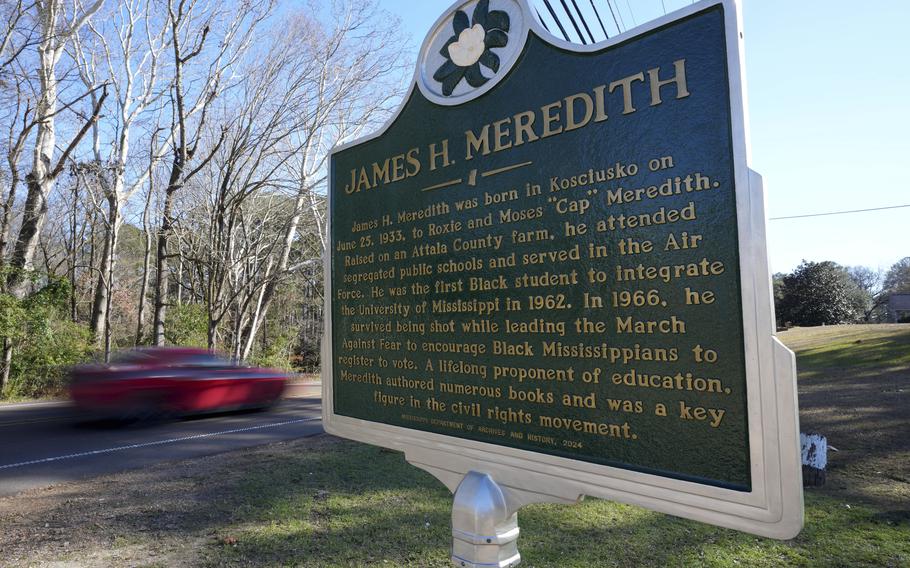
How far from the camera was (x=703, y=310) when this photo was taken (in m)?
1.76

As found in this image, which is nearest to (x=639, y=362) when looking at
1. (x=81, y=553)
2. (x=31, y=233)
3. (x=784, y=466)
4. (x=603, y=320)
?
(x=603, y=320)

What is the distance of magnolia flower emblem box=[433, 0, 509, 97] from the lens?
2.39m

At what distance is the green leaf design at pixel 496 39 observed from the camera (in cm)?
236

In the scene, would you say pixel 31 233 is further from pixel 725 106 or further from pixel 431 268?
pixel 725 106

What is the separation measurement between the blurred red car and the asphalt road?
1.02 ft

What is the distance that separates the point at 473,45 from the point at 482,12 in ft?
0.46

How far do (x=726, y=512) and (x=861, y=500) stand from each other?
4.49m

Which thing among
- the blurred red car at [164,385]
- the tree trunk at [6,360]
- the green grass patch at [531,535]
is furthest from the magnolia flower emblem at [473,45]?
the tree trunk at [6,360]

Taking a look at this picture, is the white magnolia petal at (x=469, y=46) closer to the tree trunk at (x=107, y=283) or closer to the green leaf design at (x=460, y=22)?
the green leaf design at (x=460, y=22)

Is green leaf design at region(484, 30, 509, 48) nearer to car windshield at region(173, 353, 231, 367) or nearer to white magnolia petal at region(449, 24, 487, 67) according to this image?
white magnolia petal at region(449, 24, 487, 67)

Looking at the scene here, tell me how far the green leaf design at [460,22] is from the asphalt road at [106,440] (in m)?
6.50

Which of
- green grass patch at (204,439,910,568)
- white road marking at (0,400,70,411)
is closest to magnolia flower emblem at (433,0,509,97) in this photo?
green grass patch at (204,439,910,568)

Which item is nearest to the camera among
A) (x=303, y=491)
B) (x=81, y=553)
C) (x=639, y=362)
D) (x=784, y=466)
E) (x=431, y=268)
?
A: (x=784, y=466)

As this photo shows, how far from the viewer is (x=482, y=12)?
2.43 meters
